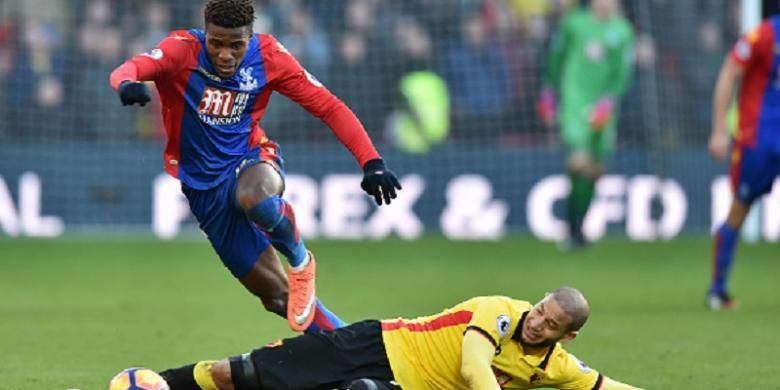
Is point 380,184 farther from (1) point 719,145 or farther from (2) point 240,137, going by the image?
(1) point 719,145

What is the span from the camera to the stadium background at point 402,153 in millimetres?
16312

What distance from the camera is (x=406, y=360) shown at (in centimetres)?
713

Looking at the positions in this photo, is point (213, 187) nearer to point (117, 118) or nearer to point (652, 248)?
point (652, 248)

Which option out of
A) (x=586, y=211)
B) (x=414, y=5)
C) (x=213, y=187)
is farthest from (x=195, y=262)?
(x=213, y=187)

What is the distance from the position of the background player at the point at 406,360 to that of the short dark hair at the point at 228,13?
1504mm

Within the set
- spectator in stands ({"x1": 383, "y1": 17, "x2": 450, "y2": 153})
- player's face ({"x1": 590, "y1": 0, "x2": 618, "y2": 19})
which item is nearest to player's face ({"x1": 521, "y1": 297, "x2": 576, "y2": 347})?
player's face ({"x1": 590, "y1": 0, "x2": 618, "y2": 19})

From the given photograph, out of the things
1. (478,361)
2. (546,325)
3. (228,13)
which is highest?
(228,13)

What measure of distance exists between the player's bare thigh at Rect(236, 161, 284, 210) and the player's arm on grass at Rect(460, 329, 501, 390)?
1.45 metres

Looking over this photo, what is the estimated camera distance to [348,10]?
67.1 feet

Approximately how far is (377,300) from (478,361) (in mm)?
5694

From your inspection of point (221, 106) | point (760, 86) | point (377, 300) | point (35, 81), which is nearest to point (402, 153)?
point (35, 81)

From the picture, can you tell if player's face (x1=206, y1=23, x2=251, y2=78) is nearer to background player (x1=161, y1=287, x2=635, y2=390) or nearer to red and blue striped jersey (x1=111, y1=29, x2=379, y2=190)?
red and blue striped jersey (x1=111, y1=29, x2=379, y2=190)

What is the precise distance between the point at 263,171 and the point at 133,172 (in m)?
10.9

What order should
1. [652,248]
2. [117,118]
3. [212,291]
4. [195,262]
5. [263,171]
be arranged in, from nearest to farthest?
[263,171] < [212,291] < [195,262] < [652,248] < [117,118]
